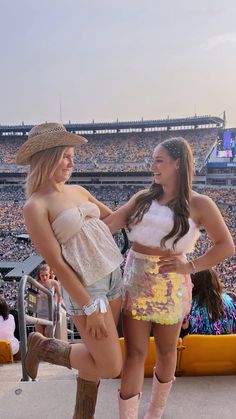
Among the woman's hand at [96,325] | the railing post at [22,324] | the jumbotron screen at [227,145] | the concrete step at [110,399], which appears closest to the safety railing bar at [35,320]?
the railing post at [22,324]

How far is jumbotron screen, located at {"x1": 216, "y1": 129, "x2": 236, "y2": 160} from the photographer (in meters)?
38.0

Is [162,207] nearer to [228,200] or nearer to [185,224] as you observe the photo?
[185,224]

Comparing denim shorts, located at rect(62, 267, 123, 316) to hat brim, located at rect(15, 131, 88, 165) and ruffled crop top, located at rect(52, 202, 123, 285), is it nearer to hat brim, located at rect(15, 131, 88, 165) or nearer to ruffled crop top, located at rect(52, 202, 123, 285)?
ruffled crop top, located at rect(52, 202, 123, 285)

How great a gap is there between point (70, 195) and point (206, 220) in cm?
66

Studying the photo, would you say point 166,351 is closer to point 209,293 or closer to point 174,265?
point 174,265

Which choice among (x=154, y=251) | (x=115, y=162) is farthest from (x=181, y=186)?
(x=115, y=162)

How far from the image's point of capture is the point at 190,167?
5.61 feet

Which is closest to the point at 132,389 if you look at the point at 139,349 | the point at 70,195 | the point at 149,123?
the point at 139,349

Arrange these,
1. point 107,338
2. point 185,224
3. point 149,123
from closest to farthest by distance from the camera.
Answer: point 107,338 < point 185,224 < point 149,123

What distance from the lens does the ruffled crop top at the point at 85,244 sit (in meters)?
1.46

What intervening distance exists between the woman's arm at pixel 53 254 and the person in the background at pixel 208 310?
107 cm

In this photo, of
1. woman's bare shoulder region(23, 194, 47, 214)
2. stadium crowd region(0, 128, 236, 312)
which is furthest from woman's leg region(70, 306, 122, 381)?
stadium crowd region(0, 128, 236, 312)

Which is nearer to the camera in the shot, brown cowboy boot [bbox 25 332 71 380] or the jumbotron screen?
brown cowboy boot [bbox 25 332 71 380]

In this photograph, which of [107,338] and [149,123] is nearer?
[107,338]
